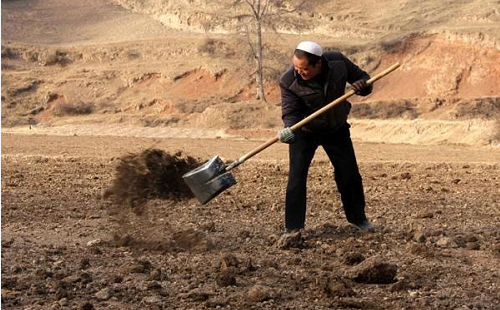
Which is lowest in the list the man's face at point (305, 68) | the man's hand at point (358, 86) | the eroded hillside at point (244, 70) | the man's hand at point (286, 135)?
the eroded hillside at point (244, 70)

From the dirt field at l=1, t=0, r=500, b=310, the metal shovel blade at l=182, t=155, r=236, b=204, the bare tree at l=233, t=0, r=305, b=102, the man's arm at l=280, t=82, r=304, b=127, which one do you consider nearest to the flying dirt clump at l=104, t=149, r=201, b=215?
the dirt field at l=1, t=0, r=500, b=310

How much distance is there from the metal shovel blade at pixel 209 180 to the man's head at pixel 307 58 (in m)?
1.05

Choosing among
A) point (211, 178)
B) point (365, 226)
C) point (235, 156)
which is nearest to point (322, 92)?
point (211, 178)

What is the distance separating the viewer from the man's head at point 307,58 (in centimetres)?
755

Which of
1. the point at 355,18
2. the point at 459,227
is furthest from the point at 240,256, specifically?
the point at 355,18

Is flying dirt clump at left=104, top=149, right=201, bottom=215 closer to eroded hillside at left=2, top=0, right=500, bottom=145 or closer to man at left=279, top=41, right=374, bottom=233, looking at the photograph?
man at left=279, top=41, right=374, bottom=233

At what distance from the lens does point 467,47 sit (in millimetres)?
30828

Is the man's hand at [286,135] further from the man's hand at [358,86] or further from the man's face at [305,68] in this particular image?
the man's hand at [358,86]

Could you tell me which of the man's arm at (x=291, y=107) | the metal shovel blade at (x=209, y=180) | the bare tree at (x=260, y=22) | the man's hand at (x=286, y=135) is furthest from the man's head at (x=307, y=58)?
the bare tree at (x=260, y=22)

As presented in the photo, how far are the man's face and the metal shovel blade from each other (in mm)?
998

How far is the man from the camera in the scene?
25.3ft

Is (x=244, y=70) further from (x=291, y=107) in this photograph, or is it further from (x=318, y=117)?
(x=318, y=117)

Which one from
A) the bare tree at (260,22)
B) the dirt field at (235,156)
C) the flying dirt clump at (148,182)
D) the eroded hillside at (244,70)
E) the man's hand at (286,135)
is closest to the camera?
the dirt field at (235,156)

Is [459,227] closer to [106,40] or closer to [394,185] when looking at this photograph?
[394,185]
